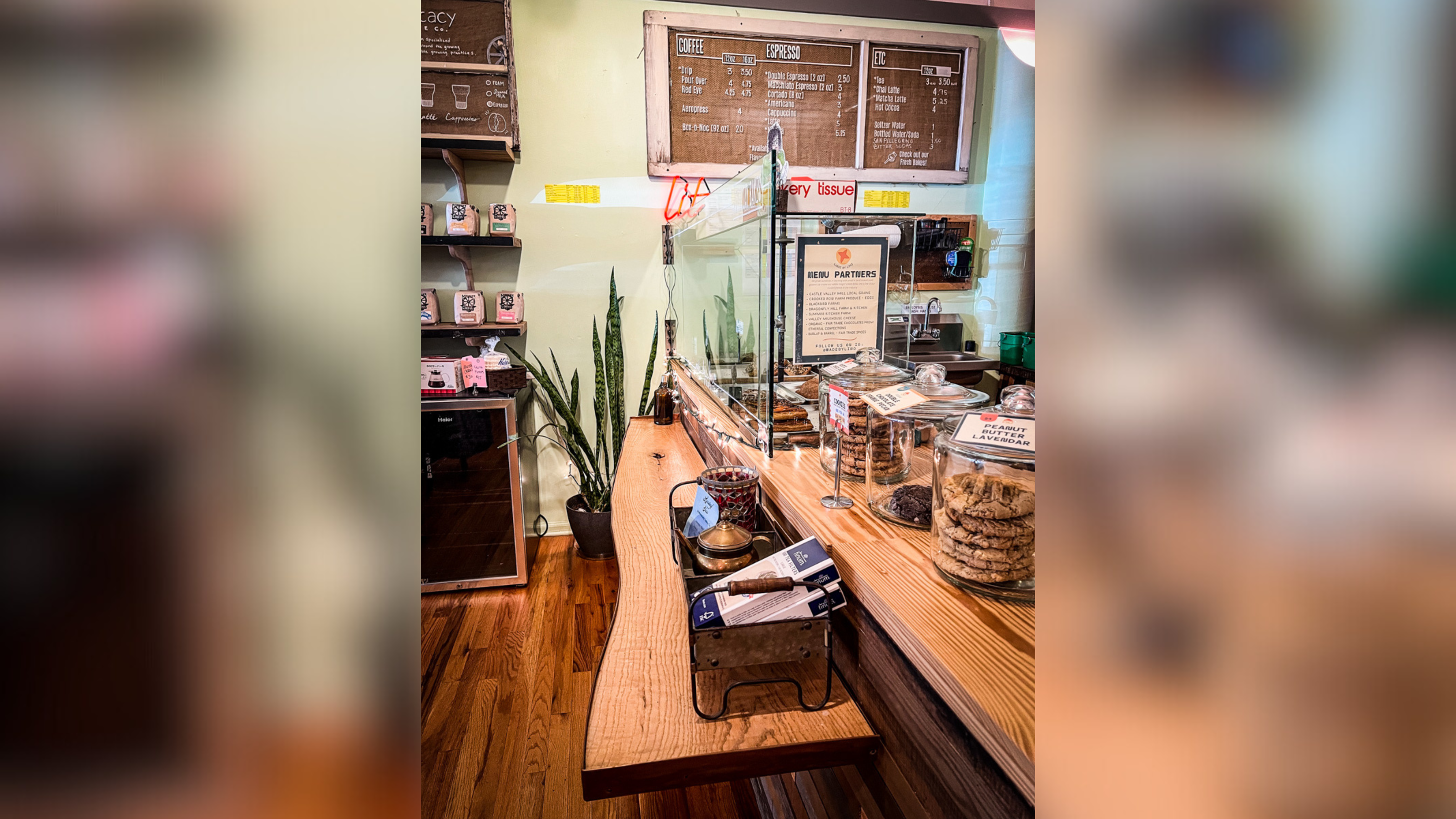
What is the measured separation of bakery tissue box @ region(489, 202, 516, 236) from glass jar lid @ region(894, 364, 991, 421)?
2.63 meters

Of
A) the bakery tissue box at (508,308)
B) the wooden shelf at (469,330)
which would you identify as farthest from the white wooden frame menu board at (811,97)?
the wooden shelf at (469,330)

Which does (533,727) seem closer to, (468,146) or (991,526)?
(991,526)

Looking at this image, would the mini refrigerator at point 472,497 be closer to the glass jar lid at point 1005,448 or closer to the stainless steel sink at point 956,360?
the stainless steel sink at point 956,360

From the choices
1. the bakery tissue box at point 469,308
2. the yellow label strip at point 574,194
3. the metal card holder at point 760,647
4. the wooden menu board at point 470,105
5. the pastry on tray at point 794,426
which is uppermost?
the wooden menu board at point 470,105

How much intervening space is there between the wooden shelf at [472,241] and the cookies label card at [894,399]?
2.55m

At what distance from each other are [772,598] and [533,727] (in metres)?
1.57

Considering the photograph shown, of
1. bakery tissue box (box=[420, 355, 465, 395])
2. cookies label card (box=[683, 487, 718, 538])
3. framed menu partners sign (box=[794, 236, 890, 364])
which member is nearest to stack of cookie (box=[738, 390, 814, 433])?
framed menu partners sign (box=[794, 236, 890, 364])

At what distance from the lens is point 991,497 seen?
94cm

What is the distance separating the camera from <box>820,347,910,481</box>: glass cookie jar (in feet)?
4.71

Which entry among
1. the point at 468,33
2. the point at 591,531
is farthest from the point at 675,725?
the point at 468,33

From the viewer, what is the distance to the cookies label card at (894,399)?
126 centimetres
